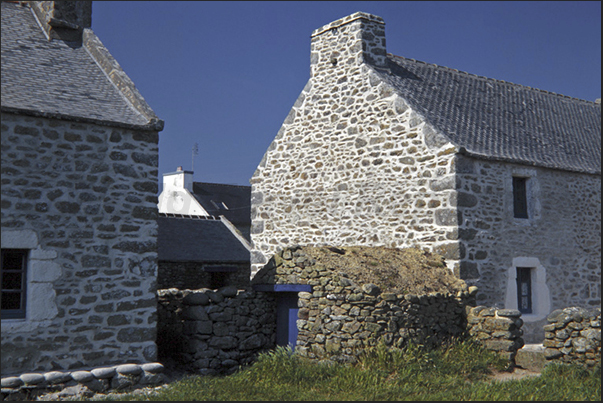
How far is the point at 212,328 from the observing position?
33.6 ft

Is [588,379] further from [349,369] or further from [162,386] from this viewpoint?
[162,386]

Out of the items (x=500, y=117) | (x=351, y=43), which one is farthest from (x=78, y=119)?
(x=500, y=117)

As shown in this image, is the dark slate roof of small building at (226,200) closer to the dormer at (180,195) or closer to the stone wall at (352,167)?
the dormer at (180,195)

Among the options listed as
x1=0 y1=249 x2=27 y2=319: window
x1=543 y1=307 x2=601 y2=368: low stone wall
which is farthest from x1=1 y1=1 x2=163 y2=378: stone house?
x1=543 y1=307 x2=601 y2=368: low stone wall

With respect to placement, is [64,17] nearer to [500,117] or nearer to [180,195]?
[500,117]

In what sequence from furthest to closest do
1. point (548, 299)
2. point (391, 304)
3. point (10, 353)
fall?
1. point (548, 299)
2. point (391, 304)
3. point (10, 353)

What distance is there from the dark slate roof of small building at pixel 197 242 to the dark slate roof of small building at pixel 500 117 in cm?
883

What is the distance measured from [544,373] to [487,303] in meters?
2.69

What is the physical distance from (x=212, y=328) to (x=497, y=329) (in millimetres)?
4922

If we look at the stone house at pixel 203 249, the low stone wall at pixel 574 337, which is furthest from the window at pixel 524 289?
the stone house at pixel 203 249

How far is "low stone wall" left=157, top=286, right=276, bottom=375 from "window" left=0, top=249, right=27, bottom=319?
2.77 m

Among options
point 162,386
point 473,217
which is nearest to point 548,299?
point 473,217

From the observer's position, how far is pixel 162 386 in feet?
29.3

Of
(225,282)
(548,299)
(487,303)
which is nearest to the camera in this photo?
(487,303)
